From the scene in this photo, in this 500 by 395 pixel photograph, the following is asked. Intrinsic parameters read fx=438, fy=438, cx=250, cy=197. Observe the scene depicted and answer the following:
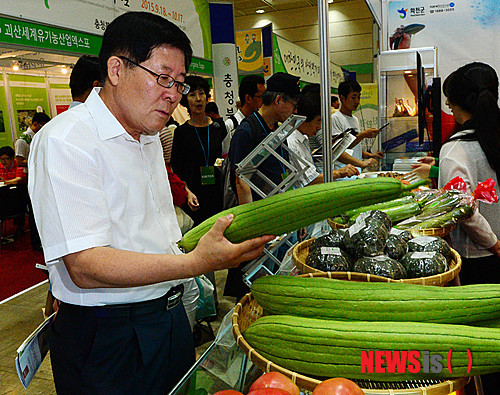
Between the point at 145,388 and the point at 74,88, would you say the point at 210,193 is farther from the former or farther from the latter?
the point at 145,388

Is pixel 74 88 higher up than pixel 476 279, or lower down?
higher up

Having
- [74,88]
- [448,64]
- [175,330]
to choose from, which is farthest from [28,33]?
[448,64]

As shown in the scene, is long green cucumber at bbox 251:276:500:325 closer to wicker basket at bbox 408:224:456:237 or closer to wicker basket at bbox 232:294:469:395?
wicker basket at bbox 232:294:469:395

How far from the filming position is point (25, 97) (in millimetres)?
8812

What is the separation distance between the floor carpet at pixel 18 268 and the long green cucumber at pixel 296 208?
424 centimetres

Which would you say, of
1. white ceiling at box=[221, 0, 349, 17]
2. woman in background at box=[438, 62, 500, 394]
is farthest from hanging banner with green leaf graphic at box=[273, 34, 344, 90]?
woman in background at box=[438, 62, 500, 394]

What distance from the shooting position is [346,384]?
0.75 meters

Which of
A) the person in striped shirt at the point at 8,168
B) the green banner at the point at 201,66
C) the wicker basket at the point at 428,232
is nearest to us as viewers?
the wicker basket at the point at 428,232

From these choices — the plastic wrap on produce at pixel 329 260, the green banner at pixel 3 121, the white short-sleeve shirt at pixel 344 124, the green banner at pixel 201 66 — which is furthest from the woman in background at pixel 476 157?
the green banner at pixel 3 121

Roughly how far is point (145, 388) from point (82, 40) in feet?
10.3

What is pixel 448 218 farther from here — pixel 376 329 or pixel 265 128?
pixel 265 128

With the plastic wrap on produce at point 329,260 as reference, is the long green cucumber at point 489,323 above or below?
below

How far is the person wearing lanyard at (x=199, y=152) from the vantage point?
3904mm

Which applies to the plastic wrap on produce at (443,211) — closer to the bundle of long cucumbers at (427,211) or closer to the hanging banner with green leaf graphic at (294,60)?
the bundle of long cucumbers at (427,211)
